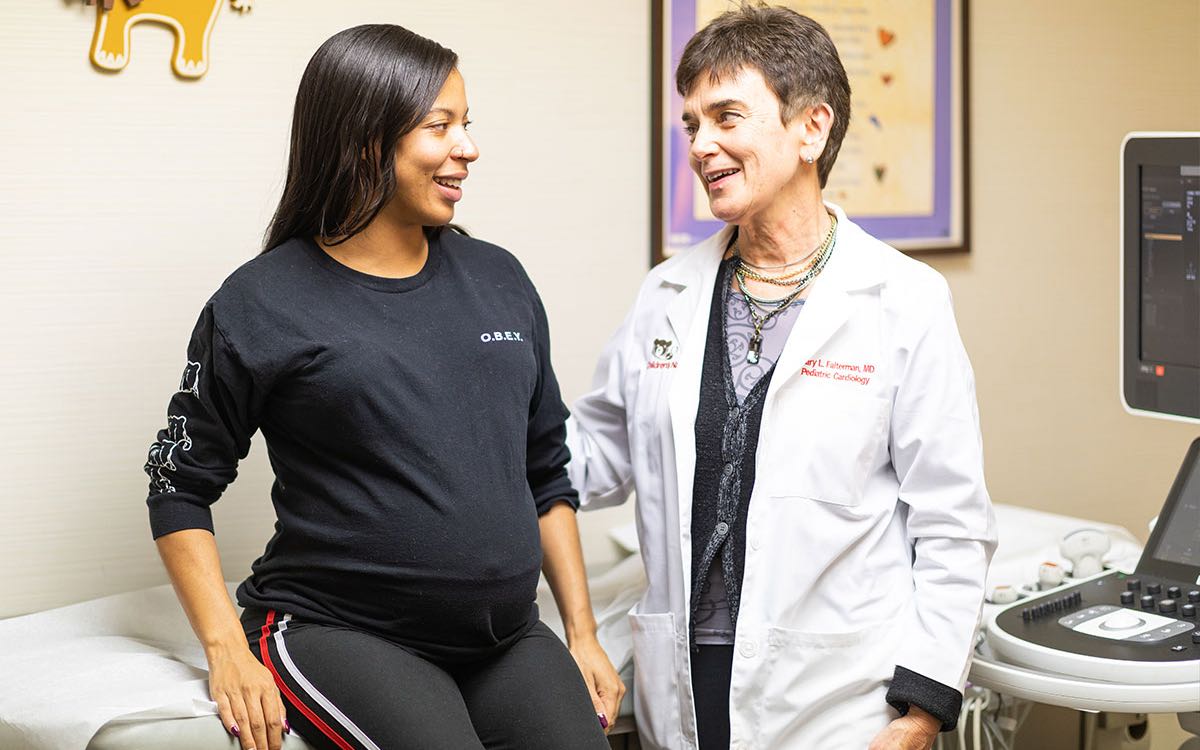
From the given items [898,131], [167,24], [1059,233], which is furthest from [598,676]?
[1059,233]

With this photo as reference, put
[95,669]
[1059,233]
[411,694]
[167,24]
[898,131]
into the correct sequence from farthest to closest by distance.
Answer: [1059,233] < [898,131] < [167,24] < [95,669] < [411,694]

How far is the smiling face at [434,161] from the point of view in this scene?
63.9 inches

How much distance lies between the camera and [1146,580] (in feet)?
6.12

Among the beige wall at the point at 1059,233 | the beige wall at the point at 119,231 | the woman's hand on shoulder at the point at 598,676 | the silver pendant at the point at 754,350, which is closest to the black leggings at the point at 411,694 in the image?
the woman's hand on shoulder at the point at 598,676

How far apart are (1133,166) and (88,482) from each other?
1663mm

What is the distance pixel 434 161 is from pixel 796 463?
61 centimetres

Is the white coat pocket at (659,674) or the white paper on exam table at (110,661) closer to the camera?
the white paper on exam table at (110,661)

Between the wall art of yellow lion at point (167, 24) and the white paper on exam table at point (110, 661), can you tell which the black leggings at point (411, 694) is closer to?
the white paper on exam table at point (110, 661)

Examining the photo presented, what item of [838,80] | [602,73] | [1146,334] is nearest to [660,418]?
[838,80]

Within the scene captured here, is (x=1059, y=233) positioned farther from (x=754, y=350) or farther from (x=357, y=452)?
(x=357, y=452)

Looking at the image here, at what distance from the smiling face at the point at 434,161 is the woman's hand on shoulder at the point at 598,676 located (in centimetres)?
62

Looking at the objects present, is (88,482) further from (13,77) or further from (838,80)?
(838,80)

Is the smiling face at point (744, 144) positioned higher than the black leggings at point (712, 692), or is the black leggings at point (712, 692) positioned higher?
the smiling face at point (744, 144)

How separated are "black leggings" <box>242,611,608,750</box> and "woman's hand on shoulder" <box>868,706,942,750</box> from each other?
1.19 ft
